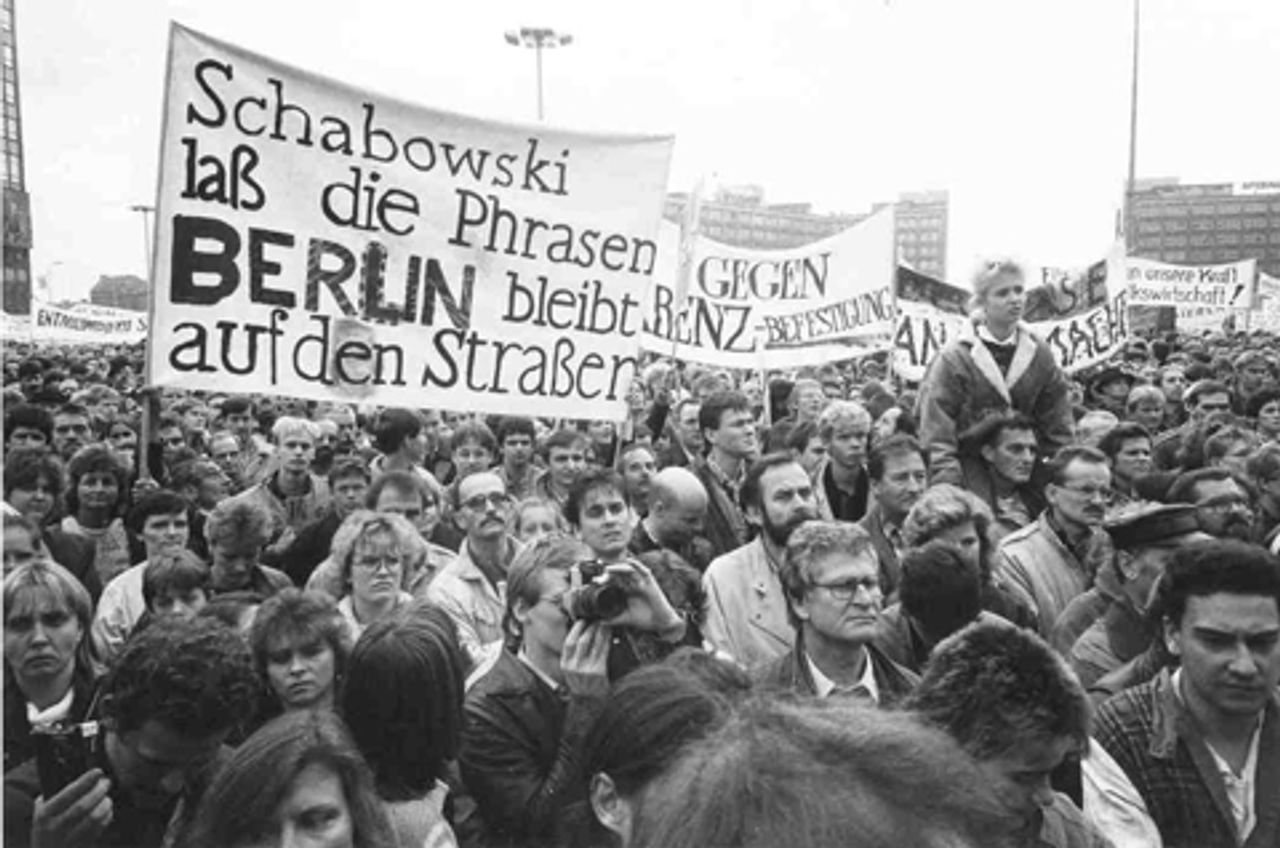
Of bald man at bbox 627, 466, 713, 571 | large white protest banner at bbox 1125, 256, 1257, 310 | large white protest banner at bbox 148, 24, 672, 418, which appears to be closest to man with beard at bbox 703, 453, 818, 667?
bald man at bbox 627, 466, 713, 571

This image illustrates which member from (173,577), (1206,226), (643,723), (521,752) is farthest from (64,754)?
(1206,226)

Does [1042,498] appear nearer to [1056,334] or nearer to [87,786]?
[87,786]

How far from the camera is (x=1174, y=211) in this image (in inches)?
2228

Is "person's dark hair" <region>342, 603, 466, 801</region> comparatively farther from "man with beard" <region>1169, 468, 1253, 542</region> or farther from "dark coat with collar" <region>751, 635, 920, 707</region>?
"man with beard" <region>1169, 468, 1253, 542</region>

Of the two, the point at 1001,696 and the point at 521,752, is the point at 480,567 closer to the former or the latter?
the point at 521,752

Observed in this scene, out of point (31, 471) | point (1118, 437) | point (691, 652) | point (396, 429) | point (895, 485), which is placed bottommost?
point (691, 652)

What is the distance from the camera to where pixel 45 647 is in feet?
10.5

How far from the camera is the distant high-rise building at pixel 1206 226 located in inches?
2194

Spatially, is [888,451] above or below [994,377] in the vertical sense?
below

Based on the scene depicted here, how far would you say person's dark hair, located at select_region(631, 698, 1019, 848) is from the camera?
94 centimetres

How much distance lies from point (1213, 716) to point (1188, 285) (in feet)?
67.4

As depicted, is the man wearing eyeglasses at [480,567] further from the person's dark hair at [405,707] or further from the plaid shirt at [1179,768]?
the plaid shirt at [1179,768]

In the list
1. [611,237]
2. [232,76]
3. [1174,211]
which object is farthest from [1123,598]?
[1174,211]

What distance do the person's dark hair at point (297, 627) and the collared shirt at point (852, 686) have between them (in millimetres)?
1152
